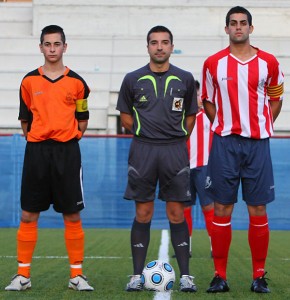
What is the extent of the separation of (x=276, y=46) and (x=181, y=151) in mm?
16239

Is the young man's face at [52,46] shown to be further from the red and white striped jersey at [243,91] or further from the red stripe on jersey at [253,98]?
the red stripe on jersey at [253,98]

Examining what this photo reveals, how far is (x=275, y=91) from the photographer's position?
659 centimetres

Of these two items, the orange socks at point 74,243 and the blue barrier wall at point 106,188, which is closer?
the orange socks at point 74,243

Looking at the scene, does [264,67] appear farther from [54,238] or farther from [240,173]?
[54,238]

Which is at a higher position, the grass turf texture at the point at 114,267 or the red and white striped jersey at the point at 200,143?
the red and white striped jersey at the point at 200,143

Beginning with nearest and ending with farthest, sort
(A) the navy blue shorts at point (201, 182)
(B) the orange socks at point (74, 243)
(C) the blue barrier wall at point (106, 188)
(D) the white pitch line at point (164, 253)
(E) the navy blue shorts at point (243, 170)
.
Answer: (D) the white pitch line at point (164, 253) < (E) the navy blue shorts at point (243, 170) < (B) the orange socks at point (74, 243) < (A) the navy blue shorts at point (201, 182) < (C) the blue barrier wall at point (106, 188)

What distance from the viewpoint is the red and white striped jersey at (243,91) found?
21.0ft

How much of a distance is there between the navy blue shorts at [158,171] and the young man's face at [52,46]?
86cm

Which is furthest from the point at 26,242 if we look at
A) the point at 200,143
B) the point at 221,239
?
the point at 200,143

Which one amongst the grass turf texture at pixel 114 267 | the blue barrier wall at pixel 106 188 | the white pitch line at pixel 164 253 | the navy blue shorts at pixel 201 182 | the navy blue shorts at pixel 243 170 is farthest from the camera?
the blue barrier wall at pixel 106 188

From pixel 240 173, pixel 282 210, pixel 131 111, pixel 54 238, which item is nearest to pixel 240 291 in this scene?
pixel 240 173

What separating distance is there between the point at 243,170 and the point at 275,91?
66 centimetres

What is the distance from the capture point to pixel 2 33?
78.0 ft

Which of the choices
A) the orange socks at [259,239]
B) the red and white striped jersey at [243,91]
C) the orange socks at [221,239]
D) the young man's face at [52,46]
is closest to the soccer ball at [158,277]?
the orange socks at [221,239]
